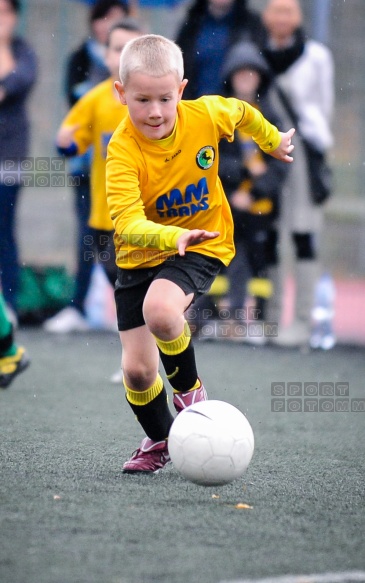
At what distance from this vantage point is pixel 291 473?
4152 millimetres

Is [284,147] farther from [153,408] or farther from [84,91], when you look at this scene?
[84,91]

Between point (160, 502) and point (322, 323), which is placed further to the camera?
point (322, 323)

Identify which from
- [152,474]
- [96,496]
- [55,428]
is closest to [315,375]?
[55,428]

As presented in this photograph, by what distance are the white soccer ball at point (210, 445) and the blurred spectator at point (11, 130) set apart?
15.4ft

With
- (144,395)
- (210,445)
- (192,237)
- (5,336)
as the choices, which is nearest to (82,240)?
(5,336)

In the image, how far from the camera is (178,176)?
3953 millimetres

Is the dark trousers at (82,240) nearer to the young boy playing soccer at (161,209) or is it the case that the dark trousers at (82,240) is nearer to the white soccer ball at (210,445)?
the young boy playing soccer at (161,209)

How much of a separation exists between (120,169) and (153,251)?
1.10 ft

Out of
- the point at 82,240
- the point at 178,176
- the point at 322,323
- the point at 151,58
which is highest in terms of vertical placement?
the point at 151,58

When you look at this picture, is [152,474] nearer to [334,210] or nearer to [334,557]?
[334,557]

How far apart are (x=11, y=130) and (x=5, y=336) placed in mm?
2962

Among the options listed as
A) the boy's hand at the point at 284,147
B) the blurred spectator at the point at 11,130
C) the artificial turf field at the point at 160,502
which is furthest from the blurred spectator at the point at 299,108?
the boy's hand at the point at 284,147

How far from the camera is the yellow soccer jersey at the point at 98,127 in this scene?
6137 millimetres

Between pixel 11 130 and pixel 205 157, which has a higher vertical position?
pixel 205 157
